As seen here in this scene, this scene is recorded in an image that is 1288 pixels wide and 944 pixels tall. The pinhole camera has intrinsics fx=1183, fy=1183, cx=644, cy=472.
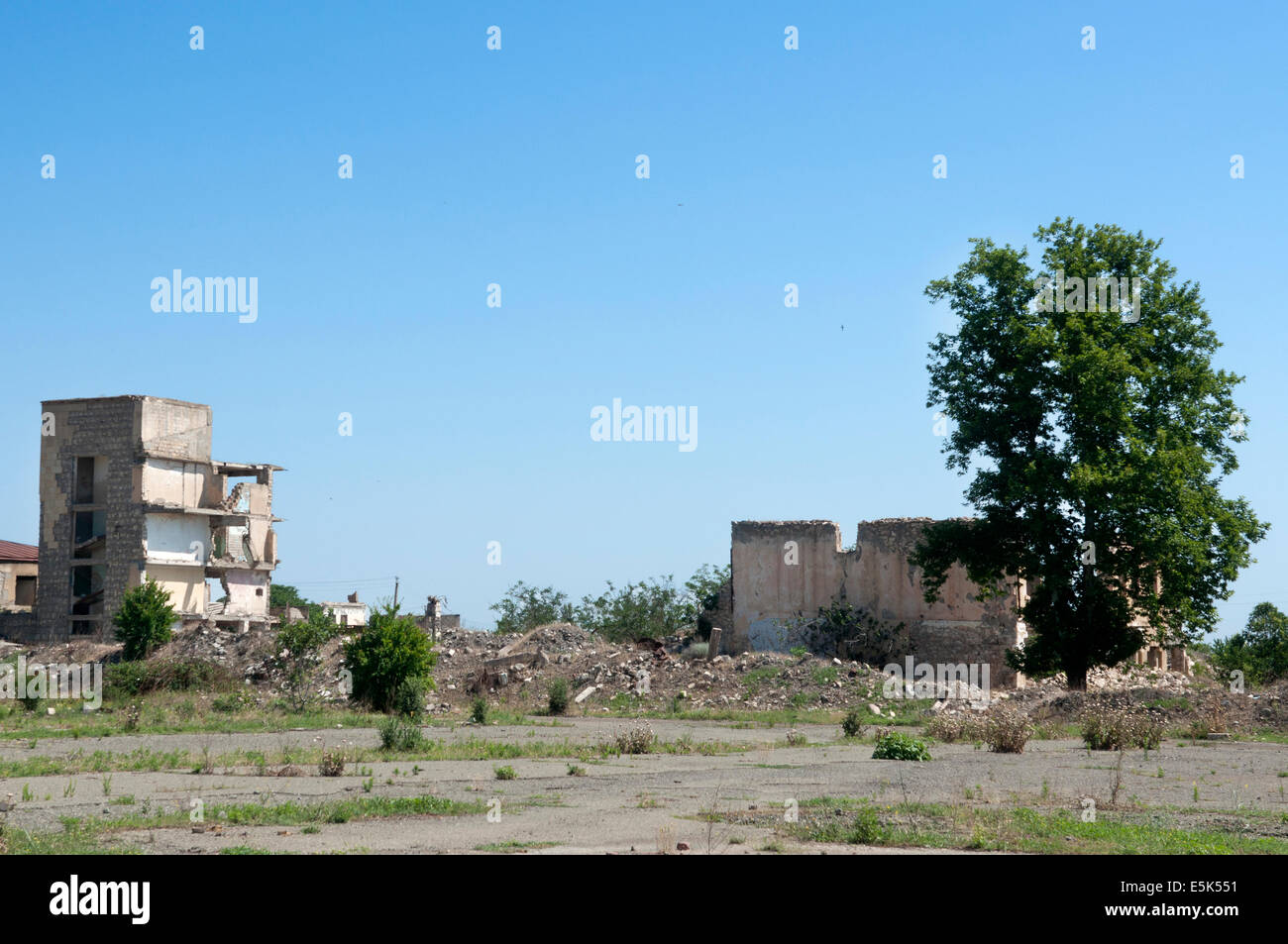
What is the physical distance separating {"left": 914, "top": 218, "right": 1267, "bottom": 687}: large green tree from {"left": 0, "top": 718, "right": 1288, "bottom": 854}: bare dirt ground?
7.81 meters

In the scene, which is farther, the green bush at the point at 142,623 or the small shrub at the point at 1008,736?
the green bush at the point at 142,623

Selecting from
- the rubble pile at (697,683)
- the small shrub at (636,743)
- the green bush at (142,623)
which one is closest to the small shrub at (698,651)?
the rubble pile at (697,683)

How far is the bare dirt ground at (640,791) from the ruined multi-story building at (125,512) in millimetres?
32049

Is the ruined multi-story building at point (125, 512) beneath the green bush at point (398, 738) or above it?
above

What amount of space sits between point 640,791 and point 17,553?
6614 cm

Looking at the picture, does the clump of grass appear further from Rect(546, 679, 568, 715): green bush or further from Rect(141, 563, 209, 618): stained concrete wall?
Rect(141, 563, 209, 618): stained concrete wall

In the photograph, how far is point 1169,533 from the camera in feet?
95.2

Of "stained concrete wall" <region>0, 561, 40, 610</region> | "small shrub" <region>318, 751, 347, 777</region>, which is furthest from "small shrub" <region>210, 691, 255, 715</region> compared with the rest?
"stained concrete wall" <region>0, 561, 40, 610</region>

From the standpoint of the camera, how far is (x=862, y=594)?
39375 millimetres

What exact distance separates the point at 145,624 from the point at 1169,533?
37425mm

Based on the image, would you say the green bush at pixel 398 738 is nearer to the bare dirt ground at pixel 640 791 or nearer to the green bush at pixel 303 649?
the bare dirt ground at pixel 640 791

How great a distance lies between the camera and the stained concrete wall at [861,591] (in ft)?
121
